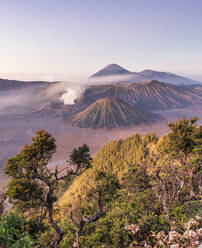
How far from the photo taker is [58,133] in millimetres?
68375

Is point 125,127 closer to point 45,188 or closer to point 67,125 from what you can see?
point 67,125

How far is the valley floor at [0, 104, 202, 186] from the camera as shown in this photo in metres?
50.0

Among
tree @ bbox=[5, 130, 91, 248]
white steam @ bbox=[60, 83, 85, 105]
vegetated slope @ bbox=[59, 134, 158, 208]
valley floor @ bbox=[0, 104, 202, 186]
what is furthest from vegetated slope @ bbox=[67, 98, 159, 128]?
tree @ bbox=[5, 130, 91, 248]

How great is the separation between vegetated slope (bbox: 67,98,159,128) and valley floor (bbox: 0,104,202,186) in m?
4.77

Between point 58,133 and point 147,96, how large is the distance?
84.1 meters

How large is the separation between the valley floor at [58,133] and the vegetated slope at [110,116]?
477 centimetres

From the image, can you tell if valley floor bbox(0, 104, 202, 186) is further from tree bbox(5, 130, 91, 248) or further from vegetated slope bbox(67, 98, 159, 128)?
tree bbox(5, 130, 91, 248)

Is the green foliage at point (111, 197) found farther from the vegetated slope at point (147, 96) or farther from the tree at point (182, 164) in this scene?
the vegetated slope at point (147, 96)

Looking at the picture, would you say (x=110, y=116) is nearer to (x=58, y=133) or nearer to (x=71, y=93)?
(x=58, y=133)

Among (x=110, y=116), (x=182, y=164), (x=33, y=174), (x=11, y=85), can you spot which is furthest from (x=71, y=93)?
(x=33, y=174)

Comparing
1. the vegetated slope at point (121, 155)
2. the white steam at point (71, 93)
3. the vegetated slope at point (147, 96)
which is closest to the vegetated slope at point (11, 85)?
the white steam at point (71, 93)

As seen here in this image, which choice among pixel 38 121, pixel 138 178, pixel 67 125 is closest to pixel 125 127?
pixel 67 125

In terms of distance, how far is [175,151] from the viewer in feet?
34.3

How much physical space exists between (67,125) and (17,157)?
248 feet
